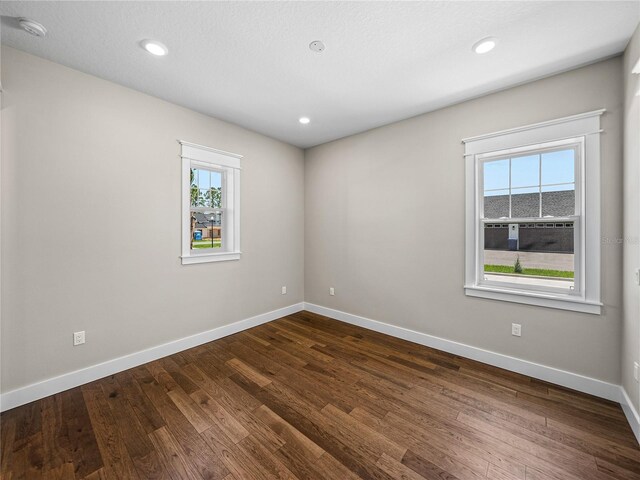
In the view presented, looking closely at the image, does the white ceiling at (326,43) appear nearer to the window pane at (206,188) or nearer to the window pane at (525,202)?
the window pane at (206,188)

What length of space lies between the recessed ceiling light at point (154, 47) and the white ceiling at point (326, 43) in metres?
0.05

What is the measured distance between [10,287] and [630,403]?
4.69 m

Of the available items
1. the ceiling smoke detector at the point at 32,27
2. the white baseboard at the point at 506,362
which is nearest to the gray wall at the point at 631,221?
the white baseboard at the point at 506,362

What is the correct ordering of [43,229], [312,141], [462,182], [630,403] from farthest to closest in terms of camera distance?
[312,141]
[462,182]
[43,229]
[630,403]

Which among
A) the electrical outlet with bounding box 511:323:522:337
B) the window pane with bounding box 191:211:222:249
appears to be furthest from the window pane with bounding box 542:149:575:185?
the window pane with bounding box 191:211:222:249

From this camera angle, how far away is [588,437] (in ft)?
5.72

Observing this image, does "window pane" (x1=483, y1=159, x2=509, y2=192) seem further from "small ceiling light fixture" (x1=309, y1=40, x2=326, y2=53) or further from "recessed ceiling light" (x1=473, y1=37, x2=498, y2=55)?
"small ceiling light fixture" (x1=309, y1=40, x2=326, y2=53)

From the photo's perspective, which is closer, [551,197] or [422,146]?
[551,197]

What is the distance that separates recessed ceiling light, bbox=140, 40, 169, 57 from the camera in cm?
197

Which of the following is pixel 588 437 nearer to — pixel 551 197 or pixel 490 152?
Answer: pixel 551 197

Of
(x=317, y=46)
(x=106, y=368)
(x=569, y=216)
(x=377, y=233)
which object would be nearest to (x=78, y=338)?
(x=106, y=368)

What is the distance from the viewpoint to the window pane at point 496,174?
2.70 m

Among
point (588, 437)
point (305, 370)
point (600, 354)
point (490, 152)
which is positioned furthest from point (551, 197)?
point (305, 370)

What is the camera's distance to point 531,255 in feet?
8.48
